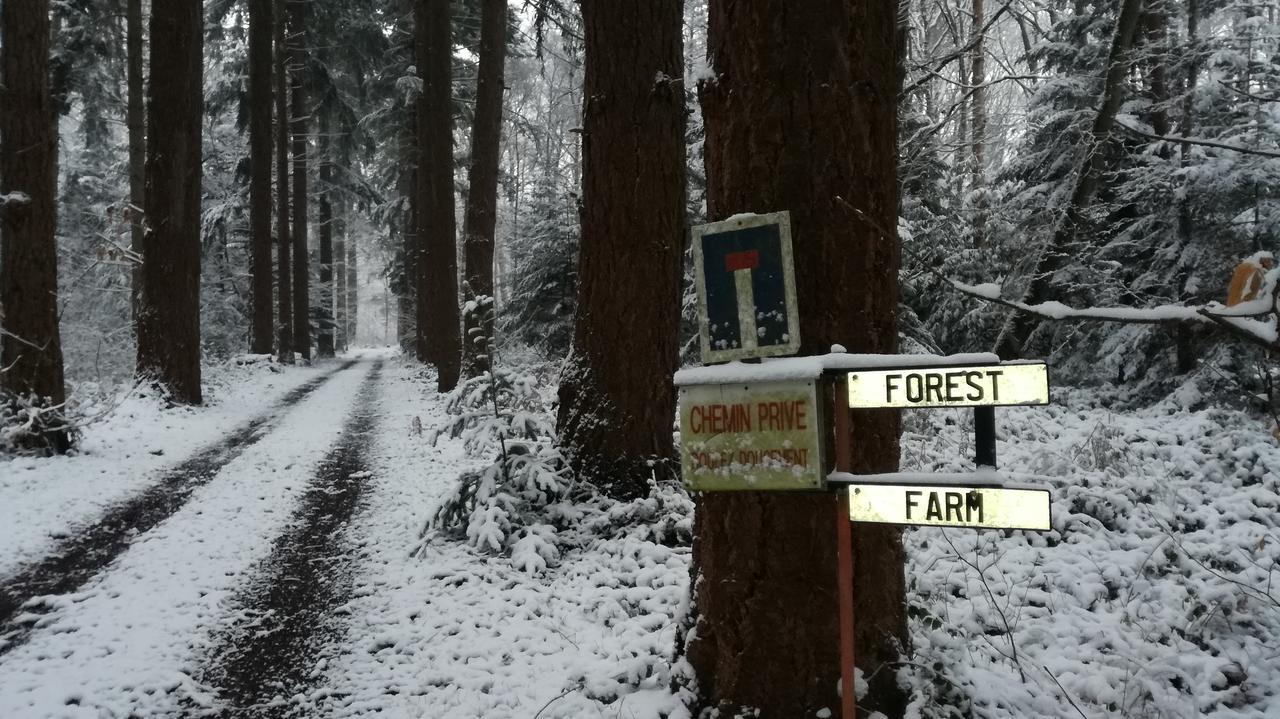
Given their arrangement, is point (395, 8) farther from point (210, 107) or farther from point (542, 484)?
point (542, 484)

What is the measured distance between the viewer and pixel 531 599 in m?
4.43

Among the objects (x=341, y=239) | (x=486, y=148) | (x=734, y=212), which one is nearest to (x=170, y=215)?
(x=486, y=148)

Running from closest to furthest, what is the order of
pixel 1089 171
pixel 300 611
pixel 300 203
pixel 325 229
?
pixel 300 611 → pixel 1089 171 → pixel 300 203 → pixel 325 229

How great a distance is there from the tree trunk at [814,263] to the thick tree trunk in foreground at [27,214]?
29.0 ft

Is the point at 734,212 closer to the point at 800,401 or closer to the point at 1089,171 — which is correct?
the point at 800,401

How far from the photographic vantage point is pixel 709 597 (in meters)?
2.65

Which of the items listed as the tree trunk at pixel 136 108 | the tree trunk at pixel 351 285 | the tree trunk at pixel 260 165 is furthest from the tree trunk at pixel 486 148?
the tree trunk at pixel 351 285

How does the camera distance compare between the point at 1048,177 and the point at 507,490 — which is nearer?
the point at 507,490

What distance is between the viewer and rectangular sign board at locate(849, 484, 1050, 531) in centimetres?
163

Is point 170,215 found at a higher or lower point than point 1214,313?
higher

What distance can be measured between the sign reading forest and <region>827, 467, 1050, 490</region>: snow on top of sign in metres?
0.39

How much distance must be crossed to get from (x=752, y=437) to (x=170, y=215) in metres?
12.9

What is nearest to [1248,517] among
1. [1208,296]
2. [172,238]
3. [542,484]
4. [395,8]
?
[1208,296]

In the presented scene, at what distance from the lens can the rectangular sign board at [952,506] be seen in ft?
5.36
